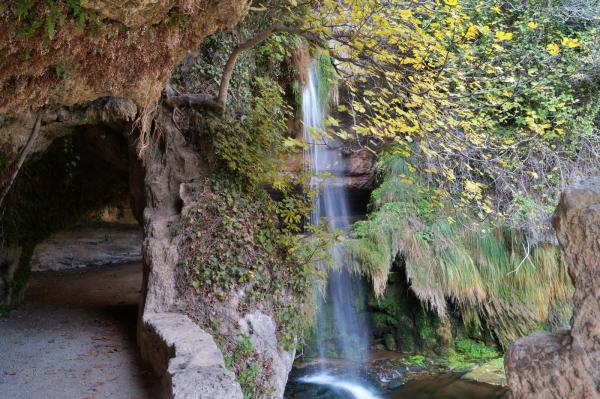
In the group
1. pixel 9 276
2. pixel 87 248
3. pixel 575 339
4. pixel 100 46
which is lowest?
pixel 87 248

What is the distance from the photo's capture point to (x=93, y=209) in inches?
440

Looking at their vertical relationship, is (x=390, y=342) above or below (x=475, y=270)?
below

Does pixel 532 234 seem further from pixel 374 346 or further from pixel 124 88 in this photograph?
pixel 124 88

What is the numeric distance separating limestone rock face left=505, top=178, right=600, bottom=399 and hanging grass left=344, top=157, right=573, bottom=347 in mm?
6126

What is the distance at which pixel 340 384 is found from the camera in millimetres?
7754

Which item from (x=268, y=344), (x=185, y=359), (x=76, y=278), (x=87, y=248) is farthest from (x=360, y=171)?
(x=87, y=248)

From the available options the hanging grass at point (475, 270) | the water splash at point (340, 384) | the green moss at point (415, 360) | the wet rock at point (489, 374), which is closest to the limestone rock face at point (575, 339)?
the water splash at point (340, 384)

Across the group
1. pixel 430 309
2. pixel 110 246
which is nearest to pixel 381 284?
pixel 430 309

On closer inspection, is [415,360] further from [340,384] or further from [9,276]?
[9,276]

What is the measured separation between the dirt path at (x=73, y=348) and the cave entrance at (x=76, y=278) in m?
0.01

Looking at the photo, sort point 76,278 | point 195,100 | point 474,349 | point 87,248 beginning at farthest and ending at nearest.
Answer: point 87,248
point 76,278
point 474,349
point 195,100

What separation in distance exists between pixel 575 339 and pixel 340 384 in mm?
6088

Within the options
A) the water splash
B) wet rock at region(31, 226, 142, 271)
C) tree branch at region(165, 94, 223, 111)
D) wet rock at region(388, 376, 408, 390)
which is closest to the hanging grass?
wet rock at region(388, 376, 408, 390)

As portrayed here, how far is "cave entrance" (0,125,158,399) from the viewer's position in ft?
16.3
